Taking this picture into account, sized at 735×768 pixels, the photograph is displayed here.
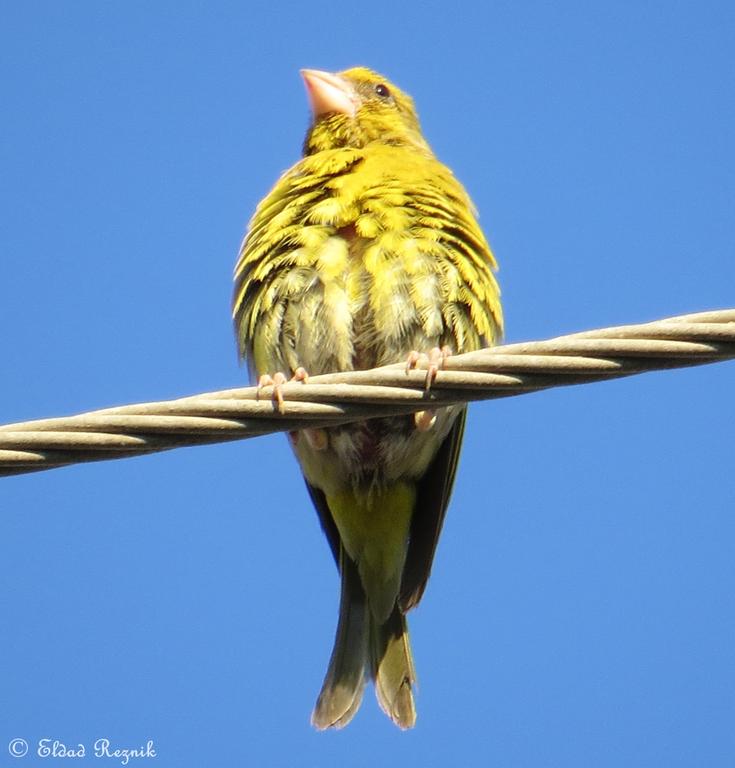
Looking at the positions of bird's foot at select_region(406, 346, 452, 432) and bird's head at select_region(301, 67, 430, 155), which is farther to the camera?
bird's head at select_region(301, 67, 430, 155)

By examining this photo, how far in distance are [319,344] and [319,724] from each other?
1.58m

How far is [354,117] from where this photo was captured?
5.96 m

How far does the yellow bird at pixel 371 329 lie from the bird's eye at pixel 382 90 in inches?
22.4

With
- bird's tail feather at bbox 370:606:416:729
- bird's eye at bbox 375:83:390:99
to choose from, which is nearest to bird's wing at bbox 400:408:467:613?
bird's tail feather at bbox 370:606:416:729

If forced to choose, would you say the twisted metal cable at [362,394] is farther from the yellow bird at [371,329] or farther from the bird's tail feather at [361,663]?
the bird's tail feather at [361,663]

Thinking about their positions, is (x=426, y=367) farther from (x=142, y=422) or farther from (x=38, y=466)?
(x=38, y=466)

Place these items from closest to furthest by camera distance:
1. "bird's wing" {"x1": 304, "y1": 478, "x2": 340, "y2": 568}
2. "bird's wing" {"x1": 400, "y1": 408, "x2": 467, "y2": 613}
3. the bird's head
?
1. "bird's wing" {"x1": 400, "y1": 408, "x2": 467, "y2": 613}
2. "bird's wing" {"x1": 304, "y1": 478, "x2": 340, "y2": 568}
3. the bird's head

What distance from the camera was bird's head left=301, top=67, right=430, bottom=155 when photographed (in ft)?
19.3

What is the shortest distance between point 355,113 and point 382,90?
382 mm

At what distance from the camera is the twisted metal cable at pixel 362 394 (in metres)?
2.96

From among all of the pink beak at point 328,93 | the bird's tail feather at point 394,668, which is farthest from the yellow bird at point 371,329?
the pink beak at point 328,93

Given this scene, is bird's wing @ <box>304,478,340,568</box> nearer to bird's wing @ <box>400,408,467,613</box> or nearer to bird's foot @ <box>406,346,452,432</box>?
bird's wing @ <box>400,408,467,613</box>

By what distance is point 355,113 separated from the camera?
19.7ft

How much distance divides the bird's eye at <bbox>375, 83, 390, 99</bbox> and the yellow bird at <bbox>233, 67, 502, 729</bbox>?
22.4 inches
